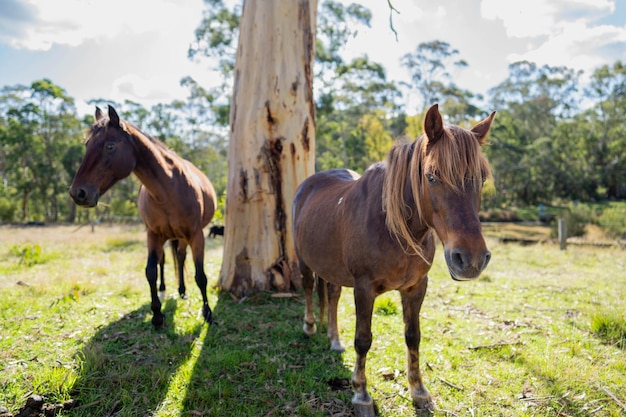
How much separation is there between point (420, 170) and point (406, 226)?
1.17 feet

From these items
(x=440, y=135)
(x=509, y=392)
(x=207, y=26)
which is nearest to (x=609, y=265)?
(x=509, y=392)

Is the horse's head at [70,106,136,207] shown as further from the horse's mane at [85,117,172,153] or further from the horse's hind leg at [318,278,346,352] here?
the horse's hind leg at [318,278,346,352]

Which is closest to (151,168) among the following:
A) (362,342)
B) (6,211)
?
(362,342)

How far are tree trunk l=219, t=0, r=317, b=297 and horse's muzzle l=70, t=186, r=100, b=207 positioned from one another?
2.14 m

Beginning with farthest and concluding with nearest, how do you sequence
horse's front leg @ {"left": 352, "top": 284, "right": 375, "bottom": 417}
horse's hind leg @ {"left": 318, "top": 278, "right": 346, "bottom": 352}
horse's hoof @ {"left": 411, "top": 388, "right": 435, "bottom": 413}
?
horse's hind leg @ {"left": 318, "top": 278, "right": 346, "bottom": 352} → horse's hoof @ {"left": 411, "top": 388, "right": 435, "bottom": 413} → horse's front leg @ {"left": 352, "top": 284, "right": 375, "bottom": 417}

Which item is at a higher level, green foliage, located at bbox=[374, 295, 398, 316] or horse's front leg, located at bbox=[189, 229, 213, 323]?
horse's front leg, located at bbox=[189, 229, 213, 323]

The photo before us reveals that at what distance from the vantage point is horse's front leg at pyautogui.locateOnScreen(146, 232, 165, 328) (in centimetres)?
385

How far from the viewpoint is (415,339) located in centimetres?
272

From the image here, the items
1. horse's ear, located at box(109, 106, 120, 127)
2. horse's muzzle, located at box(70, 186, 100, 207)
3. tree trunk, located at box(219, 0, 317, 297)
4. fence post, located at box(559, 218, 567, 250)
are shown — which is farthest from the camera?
fence post, located at box(559, 218, 567, 250)

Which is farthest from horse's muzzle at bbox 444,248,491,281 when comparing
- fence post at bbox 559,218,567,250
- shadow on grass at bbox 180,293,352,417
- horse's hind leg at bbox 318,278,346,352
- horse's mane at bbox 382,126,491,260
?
fence post at bbox 559,218,567,250

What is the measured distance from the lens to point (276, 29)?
201 inches

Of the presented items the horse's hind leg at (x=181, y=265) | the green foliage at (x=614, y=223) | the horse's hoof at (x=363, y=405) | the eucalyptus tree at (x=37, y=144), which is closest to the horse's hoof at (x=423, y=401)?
the horse's hoof at (x=363, y=405)

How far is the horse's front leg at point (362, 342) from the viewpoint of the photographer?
97.7 inches

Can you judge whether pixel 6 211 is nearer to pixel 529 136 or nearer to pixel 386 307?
pixel 386 307
